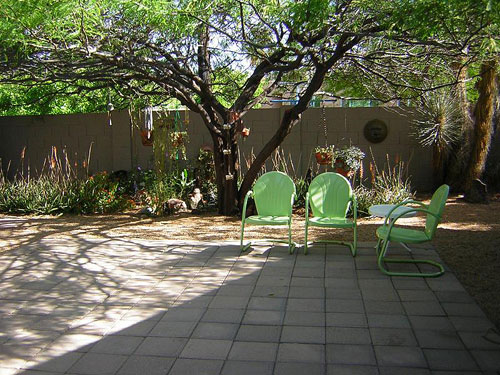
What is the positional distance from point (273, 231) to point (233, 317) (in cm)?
346

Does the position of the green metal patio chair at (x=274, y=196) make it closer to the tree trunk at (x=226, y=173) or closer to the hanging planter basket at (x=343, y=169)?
the tree trunk at (x=226, y=173)

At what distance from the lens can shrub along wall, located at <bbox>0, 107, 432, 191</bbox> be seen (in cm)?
1096

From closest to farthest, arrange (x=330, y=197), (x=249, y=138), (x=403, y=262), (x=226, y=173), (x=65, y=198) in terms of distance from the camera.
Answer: (x=403, y=262)
(x=330, y=197)
(x=226, y=173)
(x=65, y=198)
(x=249, y=138)

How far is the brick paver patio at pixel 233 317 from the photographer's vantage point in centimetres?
357

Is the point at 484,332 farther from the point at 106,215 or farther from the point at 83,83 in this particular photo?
the point at 83,83

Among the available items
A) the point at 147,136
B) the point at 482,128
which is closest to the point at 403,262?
the point at 482,128

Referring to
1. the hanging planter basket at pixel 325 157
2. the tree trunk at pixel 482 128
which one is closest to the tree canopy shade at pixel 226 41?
the hanging planter basket at pixel 325 157

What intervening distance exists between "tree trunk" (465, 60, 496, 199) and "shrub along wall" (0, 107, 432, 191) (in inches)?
43.2

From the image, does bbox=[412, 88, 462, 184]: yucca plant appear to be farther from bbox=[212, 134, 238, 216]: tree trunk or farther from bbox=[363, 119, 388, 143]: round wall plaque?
bbox=[212, 134, 238, 216]: tree trunk

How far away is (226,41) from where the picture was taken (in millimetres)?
8828

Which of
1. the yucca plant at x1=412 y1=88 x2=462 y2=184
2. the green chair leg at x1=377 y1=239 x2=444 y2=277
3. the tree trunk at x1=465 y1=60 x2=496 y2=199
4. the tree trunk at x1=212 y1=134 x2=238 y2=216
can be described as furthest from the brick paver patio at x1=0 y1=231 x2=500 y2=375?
the yucca plant at x1=412 y1=88 x2=462 y2=184

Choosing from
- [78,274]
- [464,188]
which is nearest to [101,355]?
[78,274]

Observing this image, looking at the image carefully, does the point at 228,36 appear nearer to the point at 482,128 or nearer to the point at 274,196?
the point at 274,196

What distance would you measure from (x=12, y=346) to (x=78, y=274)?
1.81 m
